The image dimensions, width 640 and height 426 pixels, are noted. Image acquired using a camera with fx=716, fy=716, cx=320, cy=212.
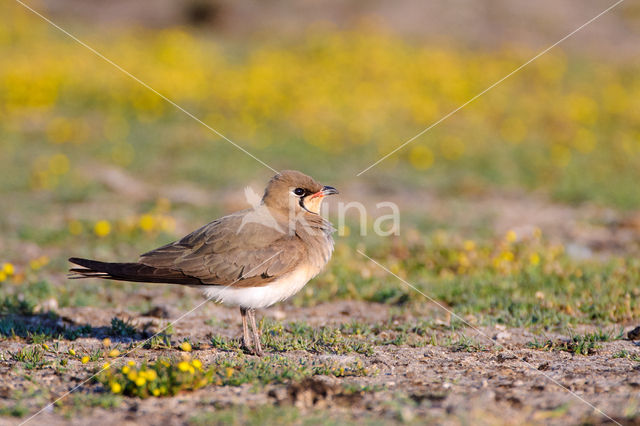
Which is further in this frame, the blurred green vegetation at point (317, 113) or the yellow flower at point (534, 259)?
the blurred green vegetation at point (317, 113)

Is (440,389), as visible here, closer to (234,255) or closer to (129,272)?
(234,255)

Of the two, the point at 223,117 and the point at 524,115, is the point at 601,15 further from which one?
the point at 223,117

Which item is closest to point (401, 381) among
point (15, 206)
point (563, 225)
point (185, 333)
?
point (185, 333)

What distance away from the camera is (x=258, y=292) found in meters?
5.70

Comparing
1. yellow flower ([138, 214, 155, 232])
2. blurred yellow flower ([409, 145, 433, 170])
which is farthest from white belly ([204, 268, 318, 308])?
blurred yellow flower ([409, 145, 433, 170])

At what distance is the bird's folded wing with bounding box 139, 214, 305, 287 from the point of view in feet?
18.8

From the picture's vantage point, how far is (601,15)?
80.2 feet

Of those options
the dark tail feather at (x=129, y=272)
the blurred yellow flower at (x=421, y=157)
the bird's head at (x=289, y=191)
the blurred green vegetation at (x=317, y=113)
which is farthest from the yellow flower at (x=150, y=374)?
the blurred yellow flower at (x=421, y=157)

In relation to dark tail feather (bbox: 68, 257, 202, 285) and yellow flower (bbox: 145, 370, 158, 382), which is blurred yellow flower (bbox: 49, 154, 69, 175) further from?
yellow flower (bbox: 145, 370, 158, 382)

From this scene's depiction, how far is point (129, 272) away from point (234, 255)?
0.84m

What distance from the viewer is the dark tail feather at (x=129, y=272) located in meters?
5.49

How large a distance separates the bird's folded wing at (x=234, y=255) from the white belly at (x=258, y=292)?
0.16 feet

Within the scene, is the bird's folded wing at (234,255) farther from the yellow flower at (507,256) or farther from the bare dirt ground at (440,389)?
the yellow flower at (507,256)

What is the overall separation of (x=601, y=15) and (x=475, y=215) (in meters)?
16.1
